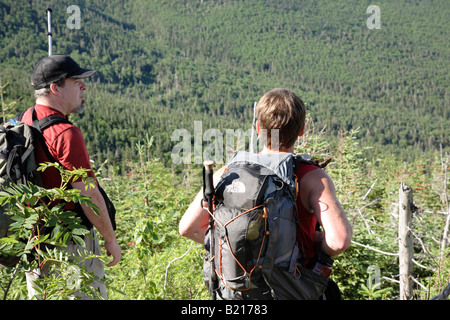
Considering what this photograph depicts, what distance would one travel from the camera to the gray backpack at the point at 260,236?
1.67 metres

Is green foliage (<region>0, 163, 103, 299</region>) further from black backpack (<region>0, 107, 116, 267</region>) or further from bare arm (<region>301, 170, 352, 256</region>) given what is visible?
bare arm (<region>301, 170, 352, 256</region>)

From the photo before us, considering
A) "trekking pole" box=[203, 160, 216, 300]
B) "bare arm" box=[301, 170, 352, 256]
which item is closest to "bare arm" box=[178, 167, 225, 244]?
"trekking pole" box=[203, 160, 216, 300]

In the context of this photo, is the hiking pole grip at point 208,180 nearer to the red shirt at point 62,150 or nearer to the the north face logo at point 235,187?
the the north face logo at point 235,187

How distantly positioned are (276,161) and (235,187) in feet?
0.72

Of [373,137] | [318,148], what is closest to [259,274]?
[318,148]

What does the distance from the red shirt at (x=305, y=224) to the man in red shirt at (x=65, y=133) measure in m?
1.15

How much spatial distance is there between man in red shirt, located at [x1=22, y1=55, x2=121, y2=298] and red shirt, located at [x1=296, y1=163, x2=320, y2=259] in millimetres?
1154

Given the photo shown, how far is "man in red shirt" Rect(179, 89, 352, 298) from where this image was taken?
1.72m

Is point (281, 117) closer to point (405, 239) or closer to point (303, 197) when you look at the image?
point (303, 197)

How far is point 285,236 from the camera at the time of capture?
170 centimetres

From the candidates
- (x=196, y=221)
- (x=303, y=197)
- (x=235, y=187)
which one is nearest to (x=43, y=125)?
(x=196, y=221)

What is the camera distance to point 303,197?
1811 millimetres
